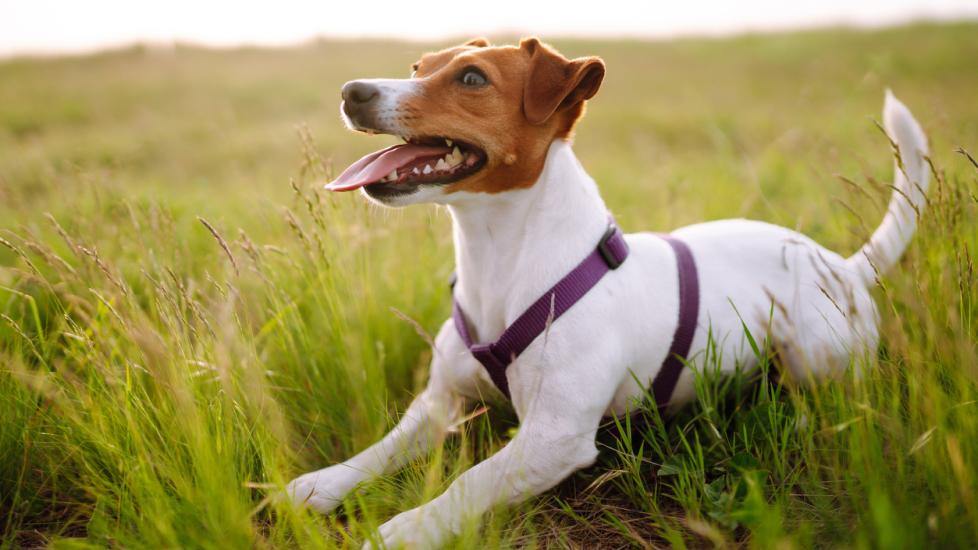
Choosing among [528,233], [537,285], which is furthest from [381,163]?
[537,285]

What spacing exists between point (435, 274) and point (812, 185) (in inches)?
133

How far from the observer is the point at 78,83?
13.6 m

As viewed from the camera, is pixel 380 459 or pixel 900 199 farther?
pixel 900 199

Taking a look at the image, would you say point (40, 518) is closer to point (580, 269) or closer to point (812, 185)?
point (580, 269)

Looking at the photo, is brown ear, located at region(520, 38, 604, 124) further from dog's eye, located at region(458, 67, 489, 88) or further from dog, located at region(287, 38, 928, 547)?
dog's eye, located at region(458, 67, 489, 88)

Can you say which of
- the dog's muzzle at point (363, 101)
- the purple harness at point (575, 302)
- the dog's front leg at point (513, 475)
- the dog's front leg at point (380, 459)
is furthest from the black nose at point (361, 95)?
the dog's front leg at point (513, 475)

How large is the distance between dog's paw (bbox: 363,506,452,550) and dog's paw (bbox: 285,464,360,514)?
0.38 metres

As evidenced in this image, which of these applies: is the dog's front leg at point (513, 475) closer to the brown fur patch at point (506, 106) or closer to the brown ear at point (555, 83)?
the brown fur patch at point (506, 106)

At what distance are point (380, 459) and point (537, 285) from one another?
866 mm

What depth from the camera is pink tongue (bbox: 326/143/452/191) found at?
2.29 m

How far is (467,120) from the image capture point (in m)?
2.33

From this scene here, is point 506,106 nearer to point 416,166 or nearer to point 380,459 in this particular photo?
point 416,166

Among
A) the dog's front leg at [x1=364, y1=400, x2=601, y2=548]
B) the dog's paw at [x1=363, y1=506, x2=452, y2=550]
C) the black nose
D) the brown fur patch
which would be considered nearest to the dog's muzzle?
the black nose

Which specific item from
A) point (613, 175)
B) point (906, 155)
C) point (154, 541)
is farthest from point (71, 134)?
point (906, 155)
